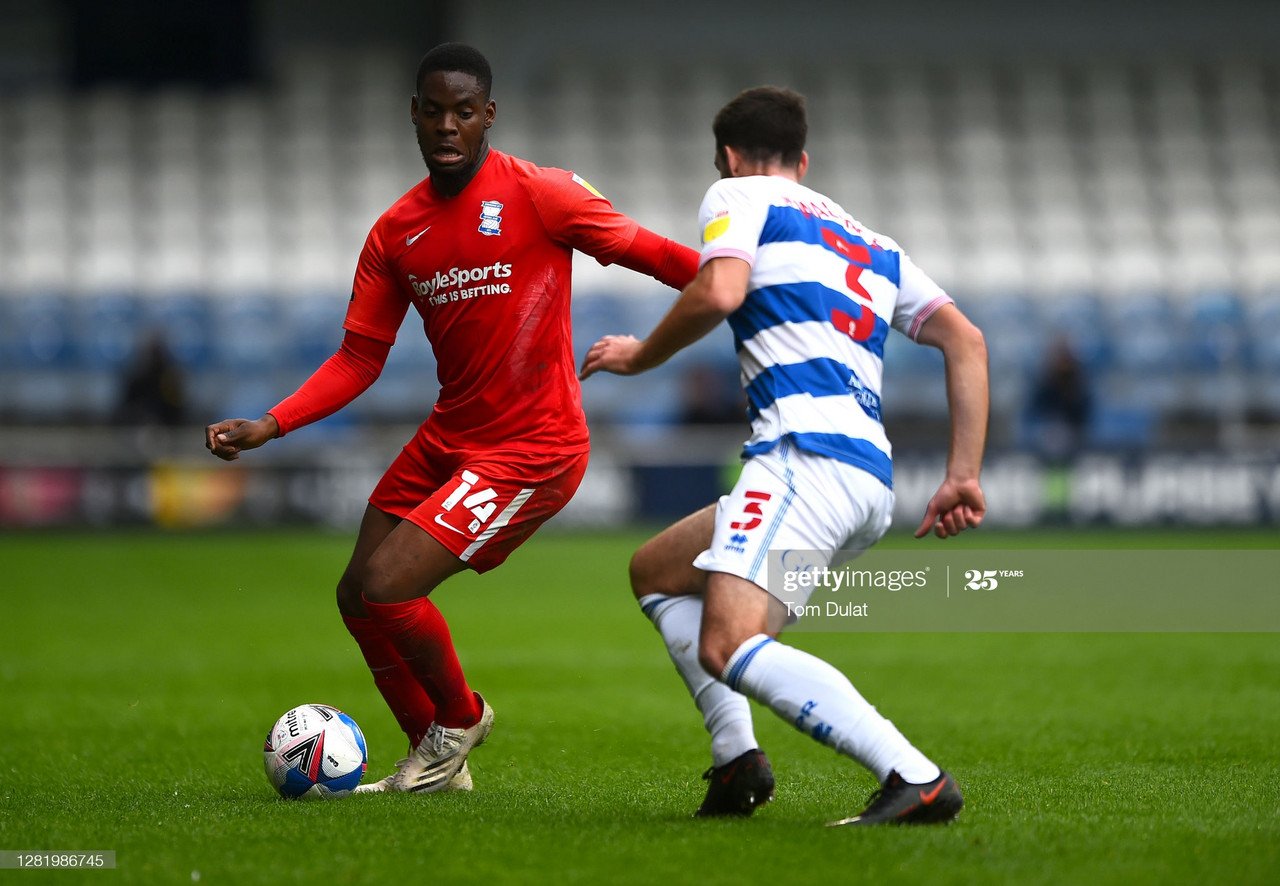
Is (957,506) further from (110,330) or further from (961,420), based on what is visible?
(110,330)

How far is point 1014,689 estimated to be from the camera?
8.23 meters

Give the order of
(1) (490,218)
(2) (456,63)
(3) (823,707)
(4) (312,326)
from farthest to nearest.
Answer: (4) (312,326) < (1) (490,218) < (2) (456,63) < (3) (823,707)

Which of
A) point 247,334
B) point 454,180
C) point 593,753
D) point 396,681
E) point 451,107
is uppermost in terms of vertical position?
point 451,107

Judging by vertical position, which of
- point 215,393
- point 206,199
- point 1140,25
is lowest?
point 215,393

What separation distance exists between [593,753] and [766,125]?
2.77 metres

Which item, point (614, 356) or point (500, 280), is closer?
point (614, 356)

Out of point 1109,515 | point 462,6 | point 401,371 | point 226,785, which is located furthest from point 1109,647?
point 462,6

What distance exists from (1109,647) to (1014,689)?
190cm

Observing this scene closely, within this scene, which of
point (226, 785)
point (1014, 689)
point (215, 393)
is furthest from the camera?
point (215, 393)

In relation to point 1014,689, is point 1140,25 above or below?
above

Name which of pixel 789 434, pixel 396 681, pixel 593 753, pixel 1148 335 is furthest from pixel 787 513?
pixel 1148 335

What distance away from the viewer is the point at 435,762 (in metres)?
5.46

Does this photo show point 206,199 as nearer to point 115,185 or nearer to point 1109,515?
point 115,185

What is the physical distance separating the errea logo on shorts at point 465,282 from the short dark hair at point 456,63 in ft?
1.86
